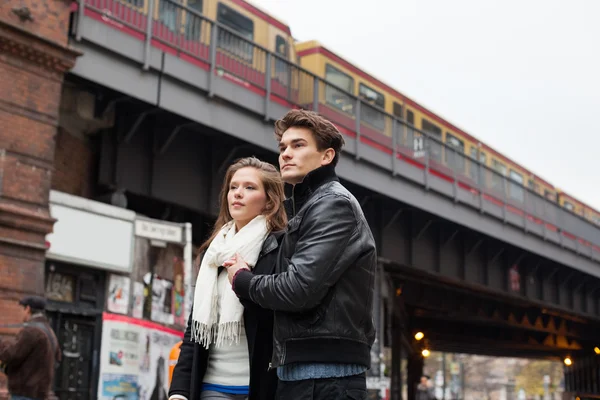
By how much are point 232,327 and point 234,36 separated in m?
13.2

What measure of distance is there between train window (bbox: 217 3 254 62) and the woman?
1243cm

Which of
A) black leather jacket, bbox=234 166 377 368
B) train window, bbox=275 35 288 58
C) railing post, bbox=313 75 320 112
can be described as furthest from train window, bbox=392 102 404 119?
black leather jacket, bbox=234 166 377 368

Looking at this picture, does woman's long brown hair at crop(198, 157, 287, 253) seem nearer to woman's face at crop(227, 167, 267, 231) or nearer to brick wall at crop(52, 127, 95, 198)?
woman's face at crop(227, 167, 267, 231)

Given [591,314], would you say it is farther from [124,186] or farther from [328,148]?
[328,148]

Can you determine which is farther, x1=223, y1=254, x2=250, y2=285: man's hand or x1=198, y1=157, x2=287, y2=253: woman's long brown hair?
x1=198, y1=157, x2=287, y2=253: woman's long brown hair

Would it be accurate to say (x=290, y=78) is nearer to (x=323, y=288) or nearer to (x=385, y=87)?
(x=385, y=87)

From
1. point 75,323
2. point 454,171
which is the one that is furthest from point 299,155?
point 454,171

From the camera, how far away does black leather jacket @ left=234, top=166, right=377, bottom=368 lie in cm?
315

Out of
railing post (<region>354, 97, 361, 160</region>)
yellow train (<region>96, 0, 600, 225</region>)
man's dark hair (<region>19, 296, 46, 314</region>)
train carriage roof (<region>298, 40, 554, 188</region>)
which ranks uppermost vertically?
train carriage roof (<region>298, 40, 554, 188</region>)

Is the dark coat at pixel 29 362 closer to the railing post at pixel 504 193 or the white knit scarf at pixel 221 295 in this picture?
the white knit scarf at pixel 221 295

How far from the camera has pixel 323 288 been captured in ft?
10.3

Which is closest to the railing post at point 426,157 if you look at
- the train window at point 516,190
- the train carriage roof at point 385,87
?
the train carriage roof at point 385,87

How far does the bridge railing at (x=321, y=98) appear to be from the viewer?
14495 mm

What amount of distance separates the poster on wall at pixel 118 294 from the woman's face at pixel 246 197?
10.8 m
